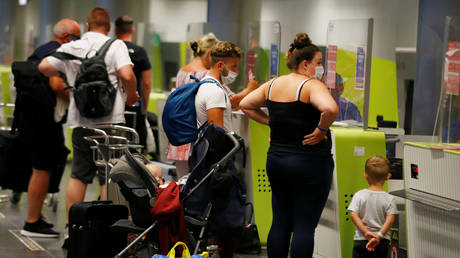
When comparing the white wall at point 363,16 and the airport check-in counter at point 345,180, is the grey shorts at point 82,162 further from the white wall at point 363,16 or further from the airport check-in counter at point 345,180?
the white wall at point 363,16

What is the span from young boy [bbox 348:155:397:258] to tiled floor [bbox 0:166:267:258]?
112 cm

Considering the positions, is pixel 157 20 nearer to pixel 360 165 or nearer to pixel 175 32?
pixel 175 32

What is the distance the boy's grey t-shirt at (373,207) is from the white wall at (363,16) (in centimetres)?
279

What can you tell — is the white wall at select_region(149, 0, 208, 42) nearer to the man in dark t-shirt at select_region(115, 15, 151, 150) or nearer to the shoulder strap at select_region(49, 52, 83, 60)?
the man in dark t-shirt at select_region(115, 15, 151, 150)

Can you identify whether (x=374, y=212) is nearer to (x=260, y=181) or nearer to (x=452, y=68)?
(x=452, y=68)

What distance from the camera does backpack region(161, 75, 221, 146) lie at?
5574 mm

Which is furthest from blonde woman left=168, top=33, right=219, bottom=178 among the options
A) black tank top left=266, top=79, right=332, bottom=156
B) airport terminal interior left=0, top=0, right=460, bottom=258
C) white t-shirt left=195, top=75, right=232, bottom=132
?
black tank top left=266, top=79, right=332, bottom=156

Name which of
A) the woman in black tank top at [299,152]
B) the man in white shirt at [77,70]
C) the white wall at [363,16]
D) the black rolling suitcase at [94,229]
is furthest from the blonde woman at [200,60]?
the white wall at [363,16]

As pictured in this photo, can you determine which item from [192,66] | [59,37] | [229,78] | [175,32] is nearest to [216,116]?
[229,78]

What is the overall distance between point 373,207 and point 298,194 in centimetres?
95

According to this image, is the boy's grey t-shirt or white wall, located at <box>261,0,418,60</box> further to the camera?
white wall, located at <box>261,0,418,60</box>

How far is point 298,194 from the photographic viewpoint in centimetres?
476

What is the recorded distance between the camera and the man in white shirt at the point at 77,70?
6.08 metres

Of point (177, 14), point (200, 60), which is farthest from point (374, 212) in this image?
point (177, 14)
